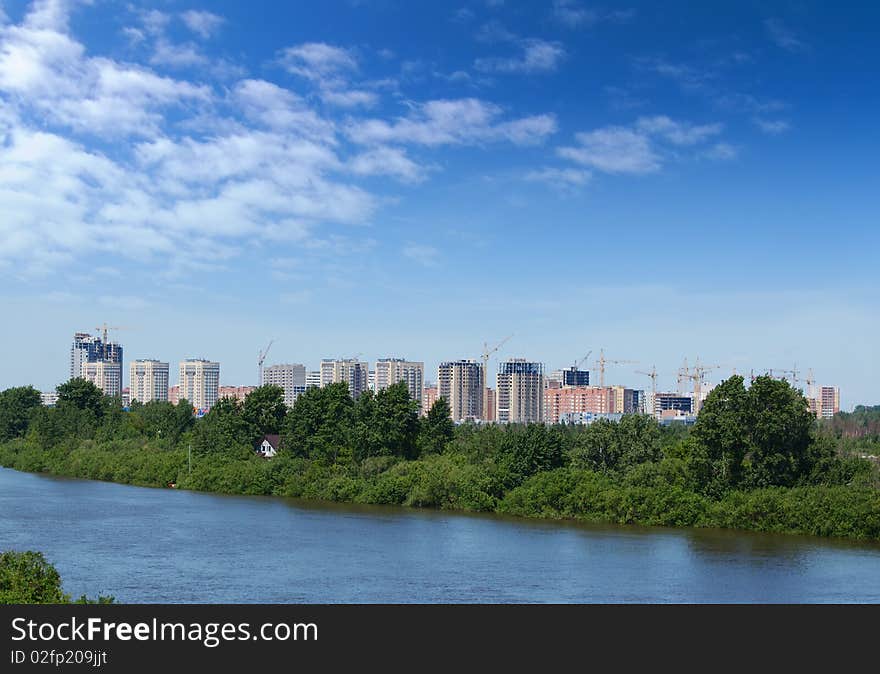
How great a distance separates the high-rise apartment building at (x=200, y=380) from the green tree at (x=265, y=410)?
82.6 metres

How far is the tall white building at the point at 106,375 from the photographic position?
381 ft

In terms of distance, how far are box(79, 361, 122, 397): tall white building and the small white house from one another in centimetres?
8179

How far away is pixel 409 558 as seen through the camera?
19.8m

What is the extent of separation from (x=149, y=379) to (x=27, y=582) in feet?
380

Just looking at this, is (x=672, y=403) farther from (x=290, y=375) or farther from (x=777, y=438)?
(x=777, y=438)

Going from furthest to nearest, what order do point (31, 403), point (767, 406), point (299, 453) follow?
1. point (31, 403)
2. point (299, 453)
3. point (767, 406)

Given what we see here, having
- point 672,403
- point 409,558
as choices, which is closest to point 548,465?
point 409,558

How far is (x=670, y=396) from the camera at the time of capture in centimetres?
11931

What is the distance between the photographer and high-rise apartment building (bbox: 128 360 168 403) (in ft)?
402

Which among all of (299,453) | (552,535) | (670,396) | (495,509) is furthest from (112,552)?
(670,396)

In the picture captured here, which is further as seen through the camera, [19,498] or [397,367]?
[397,367]

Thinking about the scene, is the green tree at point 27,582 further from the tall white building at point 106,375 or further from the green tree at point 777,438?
the tall white building at point 106,375
